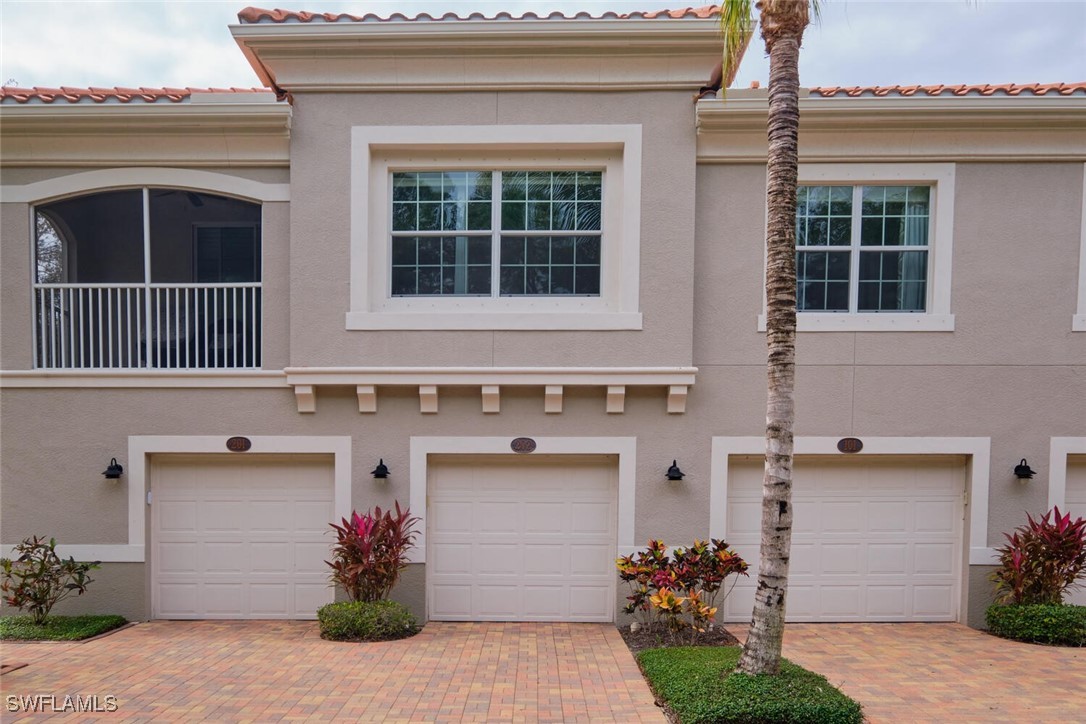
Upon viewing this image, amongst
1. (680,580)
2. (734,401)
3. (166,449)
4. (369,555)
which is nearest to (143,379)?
(166,449)

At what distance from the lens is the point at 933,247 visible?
8109 mm

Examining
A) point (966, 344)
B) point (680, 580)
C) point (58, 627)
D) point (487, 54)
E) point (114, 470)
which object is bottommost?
point (58, 627)

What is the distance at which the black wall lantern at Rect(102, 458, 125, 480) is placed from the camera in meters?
7.87

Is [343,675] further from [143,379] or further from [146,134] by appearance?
[146,134]

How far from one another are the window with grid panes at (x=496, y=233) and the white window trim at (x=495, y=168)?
5.5 inches

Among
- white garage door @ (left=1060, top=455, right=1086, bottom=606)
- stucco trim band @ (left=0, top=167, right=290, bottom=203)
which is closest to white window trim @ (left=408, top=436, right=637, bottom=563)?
stucco trim band @ (left=0, top=167, right=290, bottom=203)

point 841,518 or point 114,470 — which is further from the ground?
point 114,470

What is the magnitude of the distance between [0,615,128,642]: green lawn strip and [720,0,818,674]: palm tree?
755cm

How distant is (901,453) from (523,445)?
16.3 feet

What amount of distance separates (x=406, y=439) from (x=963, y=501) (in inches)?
295

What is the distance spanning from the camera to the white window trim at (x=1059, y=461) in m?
8.00

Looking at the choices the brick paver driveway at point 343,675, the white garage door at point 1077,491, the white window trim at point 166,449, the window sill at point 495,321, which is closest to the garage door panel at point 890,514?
the white garage door at point 1077,491

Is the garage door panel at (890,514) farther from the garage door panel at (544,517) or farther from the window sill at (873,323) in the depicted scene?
the garage door panel at (544,517)

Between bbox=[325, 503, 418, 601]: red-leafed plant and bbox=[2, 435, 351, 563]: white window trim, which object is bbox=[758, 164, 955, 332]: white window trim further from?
bbox=[2, 435, 351, 563]: white window trim
